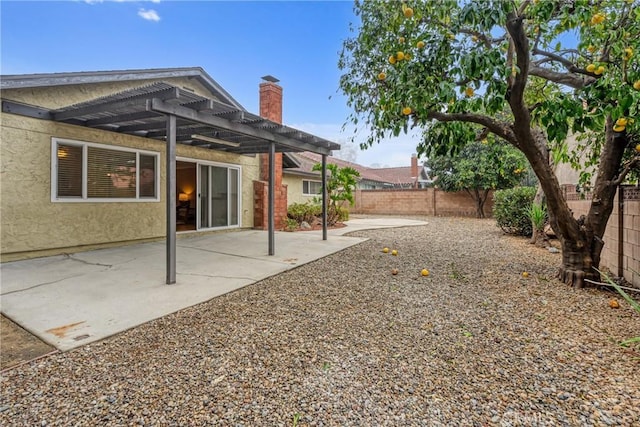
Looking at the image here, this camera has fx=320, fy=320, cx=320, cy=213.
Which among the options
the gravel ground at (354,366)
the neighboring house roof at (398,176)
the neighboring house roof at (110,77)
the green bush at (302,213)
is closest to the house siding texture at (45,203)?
the neighboring house roof at (110,77)

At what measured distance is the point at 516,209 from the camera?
9.73 meters

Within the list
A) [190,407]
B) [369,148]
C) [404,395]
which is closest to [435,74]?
[369,148]

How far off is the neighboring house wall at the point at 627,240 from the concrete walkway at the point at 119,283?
16.3 feet

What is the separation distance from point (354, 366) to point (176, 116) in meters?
4.30

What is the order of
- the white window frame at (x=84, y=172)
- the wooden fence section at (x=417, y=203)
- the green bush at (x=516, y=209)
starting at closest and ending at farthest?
the white window frame at (x=84, y=172), the green bush at (x=516, y=209), the wooden fence section at (x=417, y=203)

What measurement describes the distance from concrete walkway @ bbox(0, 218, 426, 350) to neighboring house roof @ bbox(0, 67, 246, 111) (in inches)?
124

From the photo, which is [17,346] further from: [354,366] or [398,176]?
[398,176]

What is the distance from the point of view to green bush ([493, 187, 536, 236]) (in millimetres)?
9508

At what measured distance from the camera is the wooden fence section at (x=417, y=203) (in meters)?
18.7

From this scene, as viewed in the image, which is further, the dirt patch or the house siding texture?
the house siding texture

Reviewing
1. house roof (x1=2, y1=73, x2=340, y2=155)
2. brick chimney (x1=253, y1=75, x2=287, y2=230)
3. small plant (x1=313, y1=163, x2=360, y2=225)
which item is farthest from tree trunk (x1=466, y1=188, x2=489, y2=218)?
house roof (x1=2, y1=73, x2=340, y2=155)

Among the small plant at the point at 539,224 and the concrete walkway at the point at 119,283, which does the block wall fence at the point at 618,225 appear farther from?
the concrete walkway at the point at 119,283

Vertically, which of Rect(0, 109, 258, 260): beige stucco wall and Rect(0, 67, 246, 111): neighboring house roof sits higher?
Rect(0, 67, 246, 111): neighboring house roof

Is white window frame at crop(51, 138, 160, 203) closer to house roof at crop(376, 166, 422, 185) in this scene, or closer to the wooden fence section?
the wooden fence section
